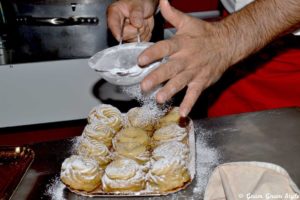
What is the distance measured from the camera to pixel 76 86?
2.49m

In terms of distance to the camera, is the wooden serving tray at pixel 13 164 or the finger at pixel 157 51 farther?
the wooden serving tray at pixel 13 164

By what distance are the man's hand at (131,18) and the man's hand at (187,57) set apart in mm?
412

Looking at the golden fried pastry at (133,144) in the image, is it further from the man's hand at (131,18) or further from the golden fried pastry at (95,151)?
the man's hand at (131,18)

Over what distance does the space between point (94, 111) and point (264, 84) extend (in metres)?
0.82

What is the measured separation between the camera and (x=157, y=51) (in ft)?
4.08

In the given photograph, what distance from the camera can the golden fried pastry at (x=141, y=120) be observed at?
1674 mm

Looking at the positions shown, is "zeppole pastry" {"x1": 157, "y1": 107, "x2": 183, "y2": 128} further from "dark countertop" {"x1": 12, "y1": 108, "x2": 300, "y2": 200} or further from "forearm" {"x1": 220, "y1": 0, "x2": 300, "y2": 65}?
"forearm" {"x1": 220, "y1": 0, "x2": 300, "y2": 65}

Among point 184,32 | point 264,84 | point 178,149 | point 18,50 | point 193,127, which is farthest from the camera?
point 18,50

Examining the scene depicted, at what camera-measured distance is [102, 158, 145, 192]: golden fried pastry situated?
136 cm

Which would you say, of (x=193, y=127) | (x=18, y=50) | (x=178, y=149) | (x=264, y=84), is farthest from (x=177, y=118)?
(x=18, y=50)

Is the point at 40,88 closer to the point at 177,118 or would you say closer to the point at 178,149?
the point at 177,118

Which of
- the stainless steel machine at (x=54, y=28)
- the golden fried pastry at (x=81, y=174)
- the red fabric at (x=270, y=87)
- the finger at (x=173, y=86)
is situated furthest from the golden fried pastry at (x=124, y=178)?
the stainless steel machine at (x=54, y=28)

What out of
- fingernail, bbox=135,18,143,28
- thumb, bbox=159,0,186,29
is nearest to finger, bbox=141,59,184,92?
thumb, bbox=159,0,186,29

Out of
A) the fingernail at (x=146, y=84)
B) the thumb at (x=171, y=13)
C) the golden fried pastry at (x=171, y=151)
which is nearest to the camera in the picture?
the fingernail at (x=146, y=84)
